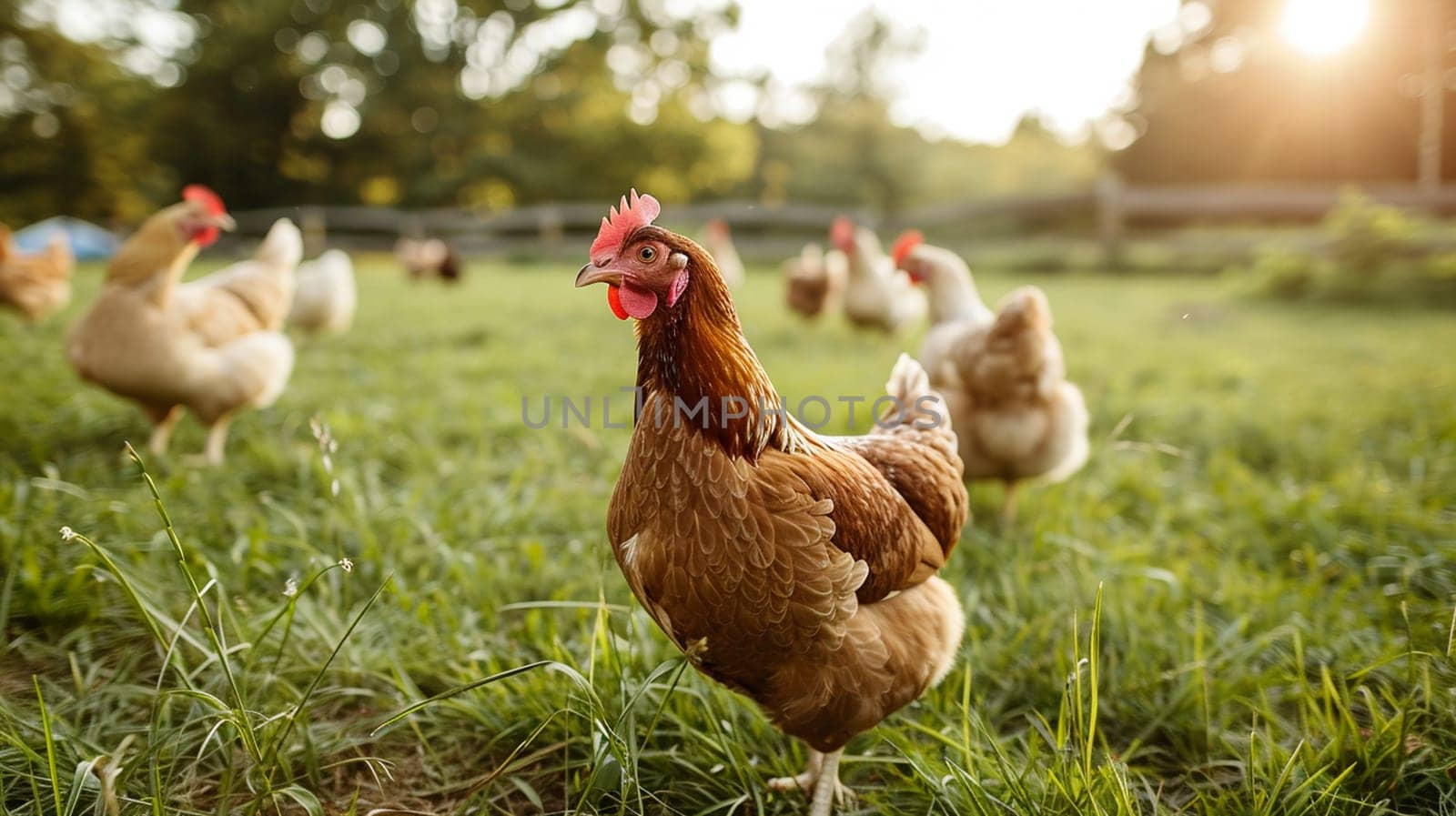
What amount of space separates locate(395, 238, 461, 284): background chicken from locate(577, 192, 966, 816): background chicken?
11478 millimetres

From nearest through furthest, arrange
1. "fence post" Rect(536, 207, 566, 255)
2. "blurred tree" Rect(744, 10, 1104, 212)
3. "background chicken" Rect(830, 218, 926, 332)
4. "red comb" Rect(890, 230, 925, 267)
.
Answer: "red comb" Rect(890, 230, 925, 267), "background chicken" Rect(830, 218, 926, 332), "fence post" Rect(536, 207, 566, 255), "blurred tree" Rect(744, 10, 1104, 212)

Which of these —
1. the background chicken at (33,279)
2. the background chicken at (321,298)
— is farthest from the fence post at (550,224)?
the background chicken at (321,298)

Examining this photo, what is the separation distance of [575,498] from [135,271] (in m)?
2.08

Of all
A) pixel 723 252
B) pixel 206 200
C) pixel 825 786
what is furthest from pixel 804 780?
pixel 723 252

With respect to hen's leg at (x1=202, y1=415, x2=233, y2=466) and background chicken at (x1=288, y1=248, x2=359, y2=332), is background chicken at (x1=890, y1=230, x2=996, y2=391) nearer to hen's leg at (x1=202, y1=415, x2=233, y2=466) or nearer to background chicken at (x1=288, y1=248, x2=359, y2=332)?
hen's leg at (x1=202, y1=415, x2=233, y2=466)

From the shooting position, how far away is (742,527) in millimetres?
1245

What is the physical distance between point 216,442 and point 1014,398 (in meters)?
3.44

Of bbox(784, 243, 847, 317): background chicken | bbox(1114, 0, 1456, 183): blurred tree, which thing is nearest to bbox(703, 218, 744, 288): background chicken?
bbox(784, 243, 847, 317): background chicken

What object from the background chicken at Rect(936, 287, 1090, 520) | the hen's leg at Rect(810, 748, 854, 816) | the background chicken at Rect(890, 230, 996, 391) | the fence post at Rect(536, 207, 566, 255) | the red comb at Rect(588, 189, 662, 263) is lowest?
the hen's leg at Rect(810, 748, 854, 816)

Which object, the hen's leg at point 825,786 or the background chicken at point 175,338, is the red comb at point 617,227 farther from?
the background chicken at point 175,338

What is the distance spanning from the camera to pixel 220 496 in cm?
269

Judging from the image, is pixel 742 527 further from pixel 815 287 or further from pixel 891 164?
pixel 891 164

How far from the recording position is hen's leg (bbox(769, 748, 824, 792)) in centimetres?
159

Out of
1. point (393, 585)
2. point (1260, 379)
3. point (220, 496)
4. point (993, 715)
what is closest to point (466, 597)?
point (393, 585)
